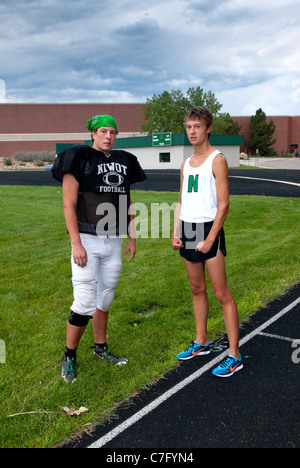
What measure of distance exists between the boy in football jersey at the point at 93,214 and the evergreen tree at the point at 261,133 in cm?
7351

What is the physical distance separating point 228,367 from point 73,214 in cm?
203

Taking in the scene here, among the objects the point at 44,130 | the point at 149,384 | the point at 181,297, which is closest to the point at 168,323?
the point at 181,297

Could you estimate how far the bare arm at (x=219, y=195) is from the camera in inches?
137

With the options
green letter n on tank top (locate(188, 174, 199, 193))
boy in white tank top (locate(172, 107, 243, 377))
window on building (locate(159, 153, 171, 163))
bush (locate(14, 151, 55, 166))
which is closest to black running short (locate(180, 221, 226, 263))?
boy in white tank top (locate(172, 107, 243, 377))

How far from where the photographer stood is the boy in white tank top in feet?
11.6

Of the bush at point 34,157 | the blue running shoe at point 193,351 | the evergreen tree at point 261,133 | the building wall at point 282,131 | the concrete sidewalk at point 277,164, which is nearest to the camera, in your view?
the blue running shoe at point 193,351

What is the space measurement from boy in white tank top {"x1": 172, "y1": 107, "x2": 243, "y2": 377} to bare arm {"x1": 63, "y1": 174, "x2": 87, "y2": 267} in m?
0.95

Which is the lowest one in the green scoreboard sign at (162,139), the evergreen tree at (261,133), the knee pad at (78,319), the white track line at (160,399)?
the white track line at (160,399)

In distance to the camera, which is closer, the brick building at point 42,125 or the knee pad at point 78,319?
the knee pad at point 78,319

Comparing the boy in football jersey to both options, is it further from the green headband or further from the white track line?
the white track line

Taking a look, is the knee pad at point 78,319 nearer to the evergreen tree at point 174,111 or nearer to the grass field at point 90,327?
the grass field at point 90,327

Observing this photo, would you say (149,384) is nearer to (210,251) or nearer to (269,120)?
(210,251)

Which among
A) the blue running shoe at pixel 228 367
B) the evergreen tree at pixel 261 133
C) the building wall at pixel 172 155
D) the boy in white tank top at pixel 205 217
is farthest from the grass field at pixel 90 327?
the evergreen tree at pixel 261 133
